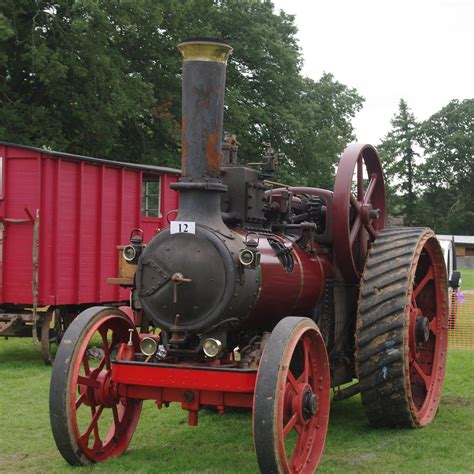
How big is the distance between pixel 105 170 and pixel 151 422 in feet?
16.5

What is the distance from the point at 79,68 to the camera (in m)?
20.1

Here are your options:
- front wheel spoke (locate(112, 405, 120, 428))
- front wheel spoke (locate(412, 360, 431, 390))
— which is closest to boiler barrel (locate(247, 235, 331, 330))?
front wheel spoke (locate(112, 405, 120, 428))

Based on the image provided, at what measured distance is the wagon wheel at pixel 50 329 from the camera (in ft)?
34.8

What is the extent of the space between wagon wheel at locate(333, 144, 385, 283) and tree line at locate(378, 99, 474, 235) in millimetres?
63906

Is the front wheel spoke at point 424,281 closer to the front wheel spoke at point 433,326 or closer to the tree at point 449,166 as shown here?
the front wheel spoke at point 433,326

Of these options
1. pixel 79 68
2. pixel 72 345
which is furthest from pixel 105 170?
pixel 79 68

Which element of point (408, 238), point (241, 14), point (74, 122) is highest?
point (241, 14)

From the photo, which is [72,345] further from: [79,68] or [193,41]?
[79,68]

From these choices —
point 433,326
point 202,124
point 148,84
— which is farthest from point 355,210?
point 148,84

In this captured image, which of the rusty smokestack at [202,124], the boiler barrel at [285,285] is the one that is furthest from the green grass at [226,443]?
the rusty smokestack at [202,124]

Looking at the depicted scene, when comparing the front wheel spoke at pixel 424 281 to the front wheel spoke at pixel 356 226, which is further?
the front wheel spoke at pixel 424 281

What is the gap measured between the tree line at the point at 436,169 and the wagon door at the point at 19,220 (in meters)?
62.2

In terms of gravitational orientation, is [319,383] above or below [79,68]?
below

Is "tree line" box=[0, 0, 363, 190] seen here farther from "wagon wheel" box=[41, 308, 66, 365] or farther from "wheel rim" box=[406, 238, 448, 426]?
"wheel rim" box=[406, 238, 448, 426]
